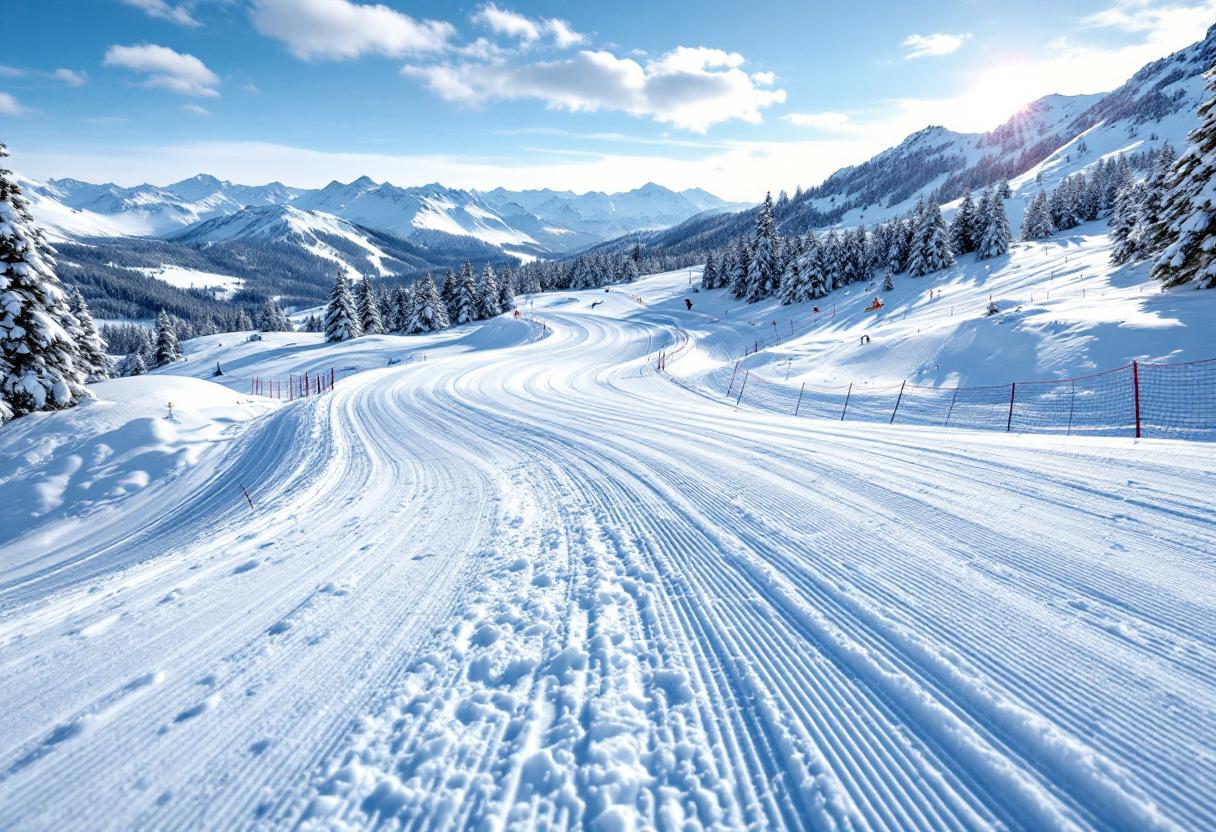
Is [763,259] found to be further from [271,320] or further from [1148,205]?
[271,320]

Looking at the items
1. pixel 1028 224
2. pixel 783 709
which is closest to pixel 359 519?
pixel 783 709

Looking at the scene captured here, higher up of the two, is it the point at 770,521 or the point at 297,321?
the point at 297,321

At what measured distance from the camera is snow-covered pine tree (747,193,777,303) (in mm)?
55750

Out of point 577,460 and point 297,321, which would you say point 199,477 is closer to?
point 577,460

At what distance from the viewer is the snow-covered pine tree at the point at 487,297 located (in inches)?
2406

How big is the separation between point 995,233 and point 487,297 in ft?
179

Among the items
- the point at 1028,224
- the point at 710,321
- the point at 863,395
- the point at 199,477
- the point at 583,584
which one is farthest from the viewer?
the point at 1028,224

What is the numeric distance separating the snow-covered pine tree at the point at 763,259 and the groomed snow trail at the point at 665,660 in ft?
176

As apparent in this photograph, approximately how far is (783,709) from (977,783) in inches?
36.5

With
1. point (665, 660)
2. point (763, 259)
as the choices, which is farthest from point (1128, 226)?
point (665, 660)

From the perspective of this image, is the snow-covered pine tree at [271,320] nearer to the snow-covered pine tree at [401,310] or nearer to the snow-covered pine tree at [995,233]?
the snow-covered pine tree at [401,310]

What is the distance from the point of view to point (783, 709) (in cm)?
295

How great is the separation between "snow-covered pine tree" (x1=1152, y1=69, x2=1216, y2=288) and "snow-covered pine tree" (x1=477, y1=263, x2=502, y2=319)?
55533 millimetres

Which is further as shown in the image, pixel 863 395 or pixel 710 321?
pixel 710 321
